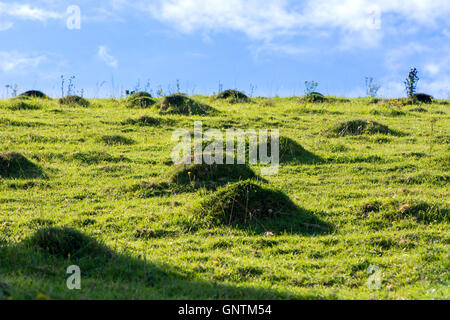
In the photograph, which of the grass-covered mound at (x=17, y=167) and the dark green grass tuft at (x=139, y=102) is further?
the dark green grass tuft at (x=139, y=102)

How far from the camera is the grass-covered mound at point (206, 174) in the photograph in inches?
480

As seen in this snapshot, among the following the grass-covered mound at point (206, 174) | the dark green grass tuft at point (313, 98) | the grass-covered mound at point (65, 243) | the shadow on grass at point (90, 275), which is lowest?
the shadow on grass at point (90, 275)

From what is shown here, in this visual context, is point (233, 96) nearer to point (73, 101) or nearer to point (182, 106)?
point (182, 106)

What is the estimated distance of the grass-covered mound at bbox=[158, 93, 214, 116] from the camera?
2191cm

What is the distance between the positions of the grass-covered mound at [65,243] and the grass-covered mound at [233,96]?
2028 centimetres

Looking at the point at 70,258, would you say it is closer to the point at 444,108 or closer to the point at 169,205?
the point at 169,205

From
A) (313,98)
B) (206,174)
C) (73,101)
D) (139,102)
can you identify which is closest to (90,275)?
(206,174)

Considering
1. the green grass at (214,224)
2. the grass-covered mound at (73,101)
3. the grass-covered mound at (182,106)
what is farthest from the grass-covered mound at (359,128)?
the grass-covered mound at (73,101)

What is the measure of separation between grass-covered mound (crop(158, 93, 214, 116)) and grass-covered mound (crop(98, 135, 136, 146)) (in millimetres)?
4732

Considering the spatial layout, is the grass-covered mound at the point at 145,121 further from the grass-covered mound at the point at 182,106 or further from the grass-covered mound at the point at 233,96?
the grass-covered mound at the point at 233,96

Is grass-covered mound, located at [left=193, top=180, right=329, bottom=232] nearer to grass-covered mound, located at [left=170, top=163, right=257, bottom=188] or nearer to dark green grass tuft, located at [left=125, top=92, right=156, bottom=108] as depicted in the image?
grass-covered mound, located at [left=170, top=163, right=257, bottom=188]

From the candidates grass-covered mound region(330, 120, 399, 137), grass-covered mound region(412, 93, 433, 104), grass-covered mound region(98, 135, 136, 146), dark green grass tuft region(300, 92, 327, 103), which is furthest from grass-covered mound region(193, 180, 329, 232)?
grass-covered mound region(412, 93, 433, 104)

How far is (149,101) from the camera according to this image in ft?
84.6
